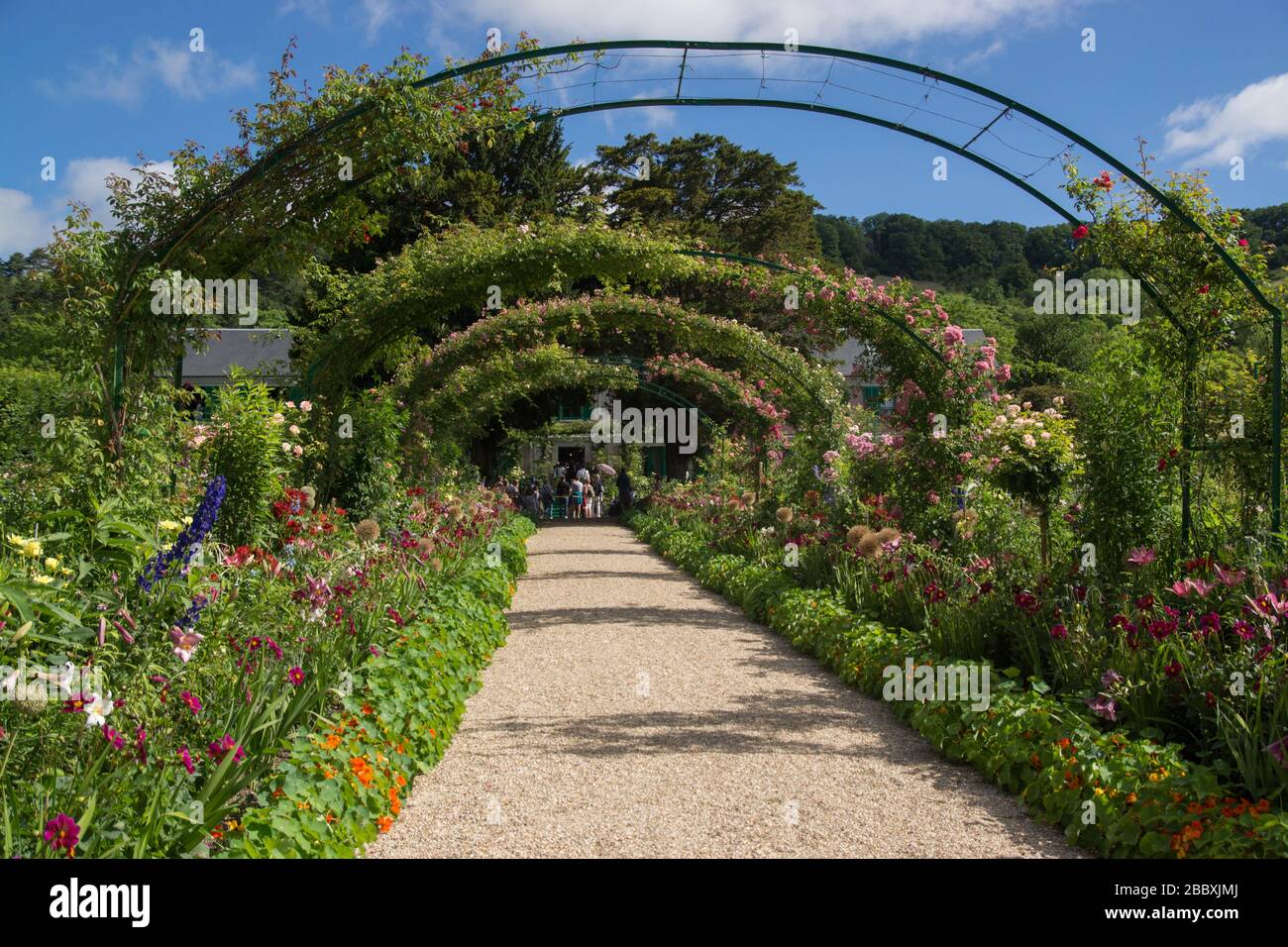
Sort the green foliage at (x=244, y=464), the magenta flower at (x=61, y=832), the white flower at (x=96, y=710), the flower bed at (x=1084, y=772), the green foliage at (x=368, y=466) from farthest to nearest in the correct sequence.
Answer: the green foliage at (x=368, y=466), the green foliage at (x=244, y=464), the flower bed at (x=1084, y=772), the white flower at (x=96, y=710), the magenta flower at (x=61, y=832)

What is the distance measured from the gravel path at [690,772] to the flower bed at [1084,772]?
0.11 meters

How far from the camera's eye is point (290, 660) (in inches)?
151

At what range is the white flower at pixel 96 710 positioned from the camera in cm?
246

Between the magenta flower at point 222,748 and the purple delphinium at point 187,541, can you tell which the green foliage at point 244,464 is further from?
the magenta flower at point 222,748

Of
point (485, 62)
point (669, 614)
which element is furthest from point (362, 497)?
point (485, 62)

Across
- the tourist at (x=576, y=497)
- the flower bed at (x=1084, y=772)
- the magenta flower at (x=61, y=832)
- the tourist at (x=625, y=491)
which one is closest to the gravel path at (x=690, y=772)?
the flower bed at (x=1084, y=772)

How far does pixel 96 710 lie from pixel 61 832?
0.45 m

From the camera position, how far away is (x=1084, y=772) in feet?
11.4

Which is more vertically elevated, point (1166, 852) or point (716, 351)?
point (716, 351)

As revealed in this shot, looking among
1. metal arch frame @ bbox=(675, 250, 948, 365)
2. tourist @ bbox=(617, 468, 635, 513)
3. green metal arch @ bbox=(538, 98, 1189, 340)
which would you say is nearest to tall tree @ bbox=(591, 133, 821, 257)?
tourist @ bbox=(617, 468, 635, 513)

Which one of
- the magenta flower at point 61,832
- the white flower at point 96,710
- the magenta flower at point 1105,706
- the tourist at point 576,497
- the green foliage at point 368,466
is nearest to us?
the magenta flower at point 61,832

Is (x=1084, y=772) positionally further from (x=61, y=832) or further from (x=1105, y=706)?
(x=61, y=832)

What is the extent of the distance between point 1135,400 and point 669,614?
4.67m
